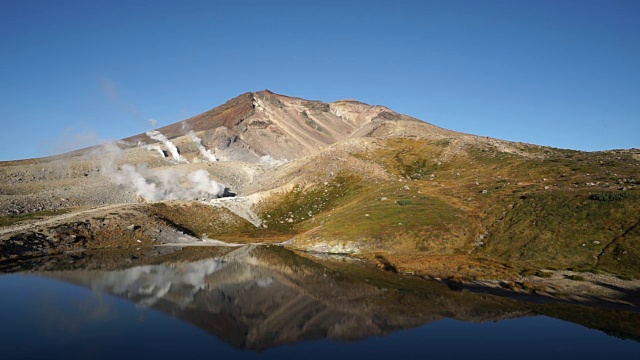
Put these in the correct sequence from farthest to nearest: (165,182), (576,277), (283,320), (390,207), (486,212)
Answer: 1. (165,182)
2. (390,207)
3. (486,212)
4. (576,277)
5. (283,320)

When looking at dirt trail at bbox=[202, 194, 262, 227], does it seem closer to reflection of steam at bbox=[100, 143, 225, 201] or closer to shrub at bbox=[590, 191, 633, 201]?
reflection of steam at bbox=[100, 143, 225, 201]

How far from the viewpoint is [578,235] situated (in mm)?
51938

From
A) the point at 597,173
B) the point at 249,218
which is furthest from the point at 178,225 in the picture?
the point at 597,173

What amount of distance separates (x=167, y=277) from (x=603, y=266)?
169ft

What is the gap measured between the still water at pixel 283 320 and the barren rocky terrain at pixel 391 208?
31.8 feet

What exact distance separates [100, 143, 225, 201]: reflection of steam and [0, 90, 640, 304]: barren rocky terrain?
0.50 meters

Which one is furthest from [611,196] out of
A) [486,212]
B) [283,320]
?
[283,320]

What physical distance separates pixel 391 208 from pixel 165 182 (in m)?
83.0

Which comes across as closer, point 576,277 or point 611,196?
point 576,277

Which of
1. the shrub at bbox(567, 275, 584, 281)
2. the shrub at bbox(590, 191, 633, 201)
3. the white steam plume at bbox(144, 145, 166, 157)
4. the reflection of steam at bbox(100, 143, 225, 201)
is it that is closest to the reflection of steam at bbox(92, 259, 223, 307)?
the shrub at bbox(567, 275, 584, 281)

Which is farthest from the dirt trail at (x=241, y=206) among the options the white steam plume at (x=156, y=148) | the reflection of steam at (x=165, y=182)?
the white steam plume at (x=156, y=148)

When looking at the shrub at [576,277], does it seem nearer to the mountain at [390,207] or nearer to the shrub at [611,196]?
the mountain at [390,207]

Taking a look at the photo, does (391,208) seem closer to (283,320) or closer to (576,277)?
(576,277)

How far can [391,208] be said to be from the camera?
254ft
